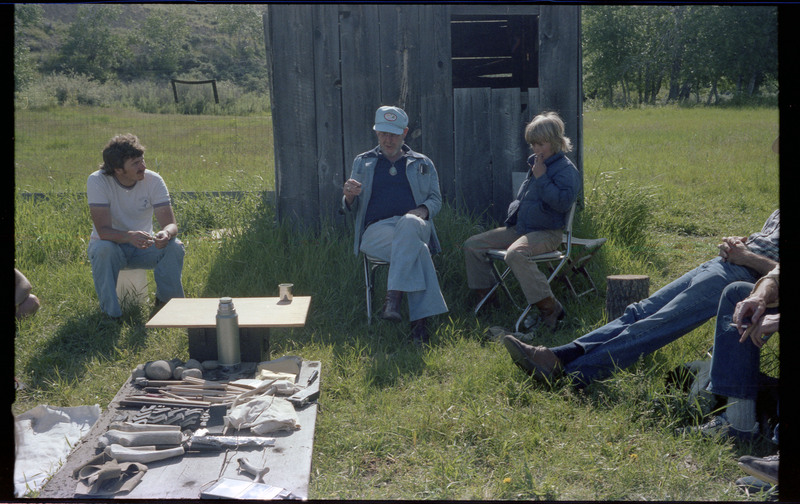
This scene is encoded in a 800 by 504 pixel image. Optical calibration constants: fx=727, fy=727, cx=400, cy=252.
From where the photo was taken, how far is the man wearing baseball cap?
509 centimetres

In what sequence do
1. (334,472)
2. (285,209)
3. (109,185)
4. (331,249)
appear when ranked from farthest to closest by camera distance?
1. (285,209)
2. (331,249)
3. (109,185)
4. (334,472)

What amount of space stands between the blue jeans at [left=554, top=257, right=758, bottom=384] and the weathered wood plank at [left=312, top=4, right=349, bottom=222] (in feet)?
10.5

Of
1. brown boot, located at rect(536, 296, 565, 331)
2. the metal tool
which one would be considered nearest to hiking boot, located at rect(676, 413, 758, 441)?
brown boot, located at rect(536, 296, 565, 331)

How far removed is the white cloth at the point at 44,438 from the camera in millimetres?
3311

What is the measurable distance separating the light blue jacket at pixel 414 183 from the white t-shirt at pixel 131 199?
1.42 metres

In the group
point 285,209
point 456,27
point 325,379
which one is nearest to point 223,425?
point 325,379

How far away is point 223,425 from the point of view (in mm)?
3555

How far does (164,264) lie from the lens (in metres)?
5.47

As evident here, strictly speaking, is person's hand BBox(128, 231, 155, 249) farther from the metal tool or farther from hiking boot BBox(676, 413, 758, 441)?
hiking boot BBox(676, 413, 758, 441)

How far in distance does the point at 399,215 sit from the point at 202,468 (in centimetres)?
292

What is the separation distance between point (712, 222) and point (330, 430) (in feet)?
21.3

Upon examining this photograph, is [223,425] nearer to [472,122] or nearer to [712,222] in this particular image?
[472,122]

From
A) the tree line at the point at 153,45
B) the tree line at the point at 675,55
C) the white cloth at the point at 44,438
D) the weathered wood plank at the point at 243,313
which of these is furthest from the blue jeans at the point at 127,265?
the tree line at the point at 153,45

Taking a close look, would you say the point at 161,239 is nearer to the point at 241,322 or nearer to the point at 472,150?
the point at 241,322
